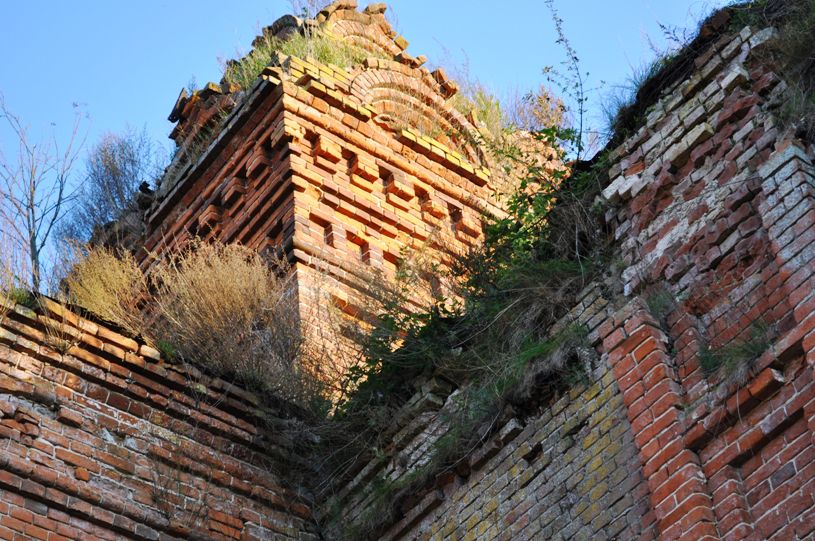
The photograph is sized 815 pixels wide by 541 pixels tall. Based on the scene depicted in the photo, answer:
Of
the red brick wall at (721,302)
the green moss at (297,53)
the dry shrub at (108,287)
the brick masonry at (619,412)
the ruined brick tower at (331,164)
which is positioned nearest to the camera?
the red brick wall at (721,302)

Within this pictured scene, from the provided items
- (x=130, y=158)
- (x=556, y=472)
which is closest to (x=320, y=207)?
(x=556, y=472)

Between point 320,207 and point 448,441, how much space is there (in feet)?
15.3

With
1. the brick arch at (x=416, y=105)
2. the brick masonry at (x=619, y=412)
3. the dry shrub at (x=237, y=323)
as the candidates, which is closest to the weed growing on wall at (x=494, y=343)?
the brick masonry at (x=619, y=412)

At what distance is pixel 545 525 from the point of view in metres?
7.68

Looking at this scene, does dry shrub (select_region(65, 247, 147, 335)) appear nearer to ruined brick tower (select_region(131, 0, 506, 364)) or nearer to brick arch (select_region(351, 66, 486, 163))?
ruined brick tower (select_region(131, 0, 506, 364))

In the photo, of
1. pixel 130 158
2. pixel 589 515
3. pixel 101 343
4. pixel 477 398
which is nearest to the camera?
pixel 589 515

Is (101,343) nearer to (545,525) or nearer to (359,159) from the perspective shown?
(545,525)

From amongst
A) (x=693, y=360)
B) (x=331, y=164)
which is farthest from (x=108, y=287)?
(x=693, y=360)

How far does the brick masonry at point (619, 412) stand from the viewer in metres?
6.73

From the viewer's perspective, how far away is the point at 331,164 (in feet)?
43.7

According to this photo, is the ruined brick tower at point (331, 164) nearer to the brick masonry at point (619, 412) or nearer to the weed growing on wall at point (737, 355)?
the brick masonry at point (619, 412)

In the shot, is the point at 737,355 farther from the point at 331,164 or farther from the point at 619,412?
the point at 331,164

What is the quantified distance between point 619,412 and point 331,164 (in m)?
6.36

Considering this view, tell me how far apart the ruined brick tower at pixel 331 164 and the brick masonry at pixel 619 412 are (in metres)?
2.50
